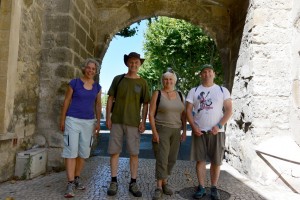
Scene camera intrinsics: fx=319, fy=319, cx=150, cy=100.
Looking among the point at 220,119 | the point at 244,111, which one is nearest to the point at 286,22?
the point at 244,111

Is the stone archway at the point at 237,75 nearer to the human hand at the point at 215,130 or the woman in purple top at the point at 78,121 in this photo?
the woman in purple top at the point at 78,121

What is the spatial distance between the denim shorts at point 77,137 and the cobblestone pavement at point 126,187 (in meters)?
0.46

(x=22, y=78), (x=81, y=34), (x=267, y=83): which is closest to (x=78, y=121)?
(x=22, y=78)

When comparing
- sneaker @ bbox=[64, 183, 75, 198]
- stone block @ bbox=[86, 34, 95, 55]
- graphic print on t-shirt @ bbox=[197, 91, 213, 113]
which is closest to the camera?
sneaker @ bbox=[64, 183, 75, 198]

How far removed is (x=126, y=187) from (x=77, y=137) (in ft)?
3.02

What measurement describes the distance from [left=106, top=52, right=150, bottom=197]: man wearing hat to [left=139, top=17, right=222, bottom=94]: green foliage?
44.5 ft

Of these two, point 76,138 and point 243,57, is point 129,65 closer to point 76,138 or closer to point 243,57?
point 76,138

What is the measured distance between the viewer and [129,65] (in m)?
3.73

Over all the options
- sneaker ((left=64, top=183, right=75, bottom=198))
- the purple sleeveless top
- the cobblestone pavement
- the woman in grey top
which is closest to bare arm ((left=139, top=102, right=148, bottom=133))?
the woman in grey top

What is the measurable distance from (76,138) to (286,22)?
3520 millimetres

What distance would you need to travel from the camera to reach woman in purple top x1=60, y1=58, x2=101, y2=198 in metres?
3.59

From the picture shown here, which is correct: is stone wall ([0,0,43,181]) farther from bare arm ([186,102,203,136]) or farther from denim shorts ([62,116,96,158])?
bare arm ([186,102,203,136])

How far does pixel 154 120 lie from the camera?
3521 mm

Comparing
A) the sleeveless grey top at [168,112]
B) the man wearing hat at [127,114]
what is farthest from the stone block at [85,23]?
the sleeveless grey top at [168,112]
